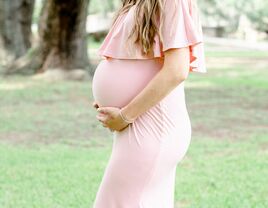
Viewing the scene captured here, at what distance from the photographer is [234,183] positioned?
6137 mm

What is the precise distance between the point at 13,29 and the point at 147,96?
16917 mm

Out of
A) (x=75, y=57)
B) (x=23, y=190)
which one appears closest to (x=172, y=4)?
(x=23, y=190)

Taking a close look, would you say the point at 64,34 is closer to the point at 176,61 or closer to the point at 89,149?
the point at 89,149

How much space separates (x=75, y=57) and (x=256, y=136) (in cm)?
815

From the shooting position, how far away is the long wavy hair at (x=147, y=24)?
2.85m

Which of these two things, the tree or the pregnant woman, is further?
the tree

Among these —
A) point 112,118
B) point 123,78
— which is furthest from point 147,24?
point 112,118

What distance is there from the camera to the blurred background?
5.84 meters

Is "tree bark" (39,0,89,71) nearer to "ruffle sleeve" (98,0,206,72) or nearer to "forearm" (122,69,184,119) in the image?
"ruffle sleeve" (98,0,206,72)

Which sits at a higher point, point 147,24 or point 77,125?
point 147,24

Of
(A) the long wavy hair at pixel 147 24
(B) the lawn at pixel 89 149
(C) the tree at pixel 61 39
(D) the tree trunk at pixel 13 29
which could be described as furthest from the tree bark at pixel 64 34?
(A) the long wavy hair at pixel 147 24

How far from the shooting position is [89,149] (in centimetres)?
789

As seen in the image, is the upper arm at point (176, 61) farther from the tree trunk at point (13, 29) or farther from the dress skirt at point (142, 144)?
the tree trunk at point (13, 29)

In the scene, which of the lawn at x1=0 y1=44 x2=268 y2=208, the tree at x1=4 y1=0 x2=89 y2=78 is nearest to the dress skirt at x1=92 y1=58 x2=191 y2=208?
the lawn at x1=0 y1=44 x2=268 y2=208
